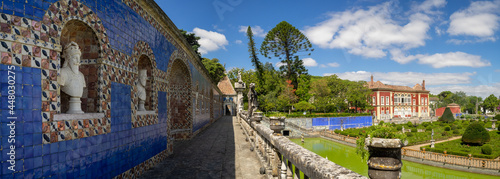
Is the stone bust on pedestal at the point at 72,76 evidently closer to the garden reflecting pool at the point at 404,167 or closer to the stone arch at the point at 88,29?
the stone arch at the point at 88,29

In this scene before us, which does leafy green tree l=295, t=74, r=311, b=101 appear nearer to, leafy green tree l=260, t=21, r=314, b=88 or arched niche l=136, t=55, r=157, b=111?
leafy green tree l=260, t=21, r=314, b=88

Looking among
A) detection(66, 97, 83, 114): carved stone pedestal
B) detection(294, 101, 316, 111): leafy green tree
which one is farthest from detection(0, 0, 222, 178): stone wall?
detection(294, 101, 316, 111): leafy green tree

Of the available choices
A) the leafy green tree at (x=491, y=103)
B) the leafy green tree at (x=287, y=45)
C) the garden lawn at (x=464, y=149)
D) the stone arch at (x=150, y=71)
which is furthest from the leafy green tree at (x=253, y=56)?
the leafy green tree at (x=491, y=103)

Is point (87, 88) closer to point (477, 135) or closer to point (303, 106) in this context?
point (477, 135)

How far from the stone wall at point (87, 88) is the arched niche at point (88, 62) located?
2cm

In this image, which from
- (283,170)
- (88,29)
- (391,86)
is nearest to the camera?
(283,170)

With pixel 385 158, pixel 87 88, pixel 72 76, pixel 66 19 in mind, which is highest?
pixel 66 19

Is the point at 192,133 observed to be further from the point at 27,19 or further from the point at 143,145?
the point at 27,19

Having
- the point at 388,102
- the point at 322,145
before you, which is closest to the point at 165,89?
the point at 322,145

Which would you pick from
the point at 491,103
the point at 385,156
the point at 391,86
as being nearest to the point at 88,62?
the point at 385,156

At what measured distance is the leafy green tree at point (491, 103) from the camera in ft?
285

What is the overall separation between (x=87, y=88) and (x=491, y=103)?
11796cm

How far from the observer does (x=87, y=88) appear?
16.2ft

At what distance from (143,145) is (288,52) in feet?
142
